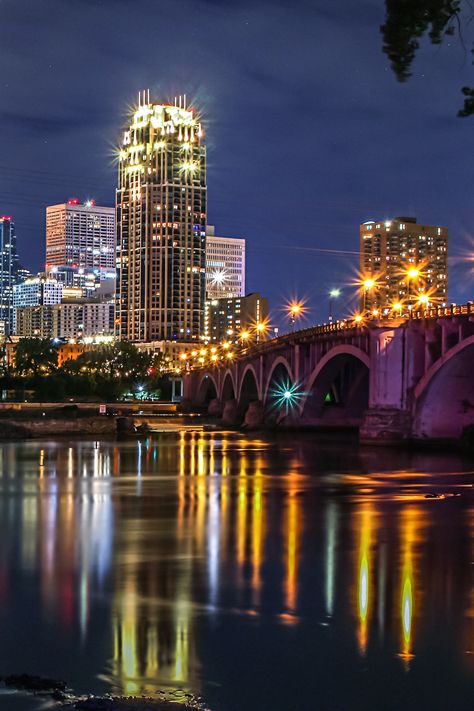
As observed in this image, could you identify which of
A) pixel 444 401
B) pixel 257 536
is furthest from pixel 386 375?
pixel 257 536

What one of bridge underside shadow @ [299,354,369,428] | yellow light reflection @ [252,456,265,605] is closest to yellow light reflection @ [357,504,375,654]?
yellow light reflection @ [252,456,265,605]

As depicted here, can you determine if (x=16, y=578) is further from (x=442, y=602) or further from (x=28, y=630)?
(x=442, y=602)

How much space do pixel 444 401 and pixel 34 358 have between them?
122900mm

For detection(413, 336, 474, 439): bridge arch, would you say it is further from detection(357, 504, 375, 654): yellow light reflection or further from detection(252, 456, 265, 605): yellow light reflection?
detection(357, 504, 375, 654): yellow light reflection

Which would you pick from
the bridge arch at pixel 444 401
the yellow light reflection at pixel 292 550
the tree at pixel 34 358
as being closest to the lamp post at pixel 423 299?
the bridge arch at pixel 444 401

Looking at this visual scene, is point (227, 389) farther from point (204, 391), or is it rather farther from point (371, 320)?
point (371, 320)

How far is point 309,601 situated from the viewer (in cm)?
2022

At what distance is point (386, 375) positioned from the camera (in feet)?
247

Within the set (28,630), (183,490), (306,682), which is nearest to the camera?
(306,682)

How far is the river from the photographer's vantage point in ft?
49.4

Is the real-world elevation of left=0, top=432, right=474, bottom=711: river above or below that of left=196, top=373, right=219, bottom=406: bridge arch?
below

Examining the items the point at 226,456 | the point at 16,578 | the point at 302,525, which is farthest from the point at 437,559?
the point at 226,456

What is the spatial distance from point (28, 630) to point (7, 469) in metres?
36.6

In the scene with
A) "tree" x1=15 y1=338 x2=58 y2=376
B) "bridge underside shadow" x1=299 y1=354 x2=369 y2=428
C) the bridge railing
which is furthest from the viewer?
"tree" x1=15 y1=338 x2=58 y2=376
